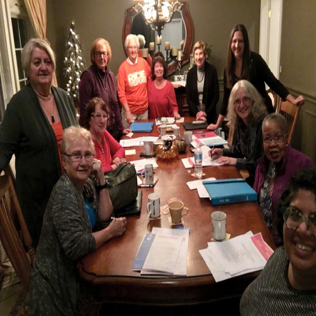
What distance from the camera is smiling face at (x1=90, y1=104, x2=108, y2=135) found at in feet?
7.68

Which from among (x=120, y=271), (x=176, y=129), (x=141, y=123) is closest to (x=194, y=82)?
(x=141, y=123)

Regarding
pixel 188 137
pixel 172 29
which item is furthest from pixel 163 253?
pixel 172 29

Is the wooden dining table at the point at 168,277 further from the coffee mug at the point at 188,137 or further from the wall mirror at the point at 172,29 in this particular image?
the wall mirror at the point at 172,29

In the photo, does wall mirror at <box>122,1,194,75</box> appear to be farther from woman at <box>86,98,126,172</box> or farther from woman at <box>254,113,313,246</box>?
woman at <box>254,113,313,246</box>

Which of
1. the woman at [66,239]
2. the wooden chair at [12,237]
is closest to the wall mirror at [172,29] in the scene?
the wooden chair at [12,237]

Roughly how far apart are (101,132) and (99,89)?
3.08ft

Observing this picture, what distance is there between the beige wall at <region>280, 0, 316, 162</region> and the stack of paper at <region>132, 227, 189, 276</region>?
2475 millimetres

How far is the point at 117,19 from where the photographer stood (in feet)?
17.5

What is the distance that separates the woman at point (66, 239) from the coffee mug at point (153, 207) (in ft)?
0.54

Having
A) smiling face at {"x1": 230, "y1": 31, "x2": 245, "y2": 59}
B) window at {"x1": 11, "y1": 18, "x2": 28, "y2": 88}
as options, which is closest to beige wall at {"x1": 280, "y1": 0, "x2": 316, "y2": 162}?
smiling face at {"x1": 230, "y1": 31, "x2": 245, "y2": 59}

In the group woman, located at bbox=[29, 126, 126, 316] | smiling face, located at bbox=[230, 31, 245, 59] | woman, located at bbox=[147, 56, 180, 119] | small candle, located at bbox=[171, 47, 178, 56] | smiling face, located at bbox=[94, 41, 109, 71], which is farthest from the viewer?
small candle, located at bbox=[171, 47, 178, 56]

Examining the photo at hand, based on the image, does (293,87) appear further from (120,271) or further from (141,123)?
(120,271)

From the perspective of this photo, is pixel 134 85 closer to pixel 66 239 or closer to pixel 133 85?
pixel 133 85

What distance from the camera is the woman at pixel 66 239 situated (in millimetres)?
1357
